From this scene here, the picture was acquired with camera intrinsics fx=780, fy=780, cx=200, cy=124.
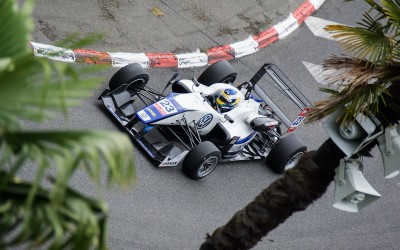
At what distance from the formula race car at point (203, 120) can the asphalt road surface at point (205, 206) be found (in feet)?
0.69

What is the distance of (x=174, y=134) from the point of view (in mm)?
9883

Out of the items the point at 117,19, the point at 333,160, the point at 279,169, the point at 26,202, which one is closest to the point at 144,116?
the point at 279,169

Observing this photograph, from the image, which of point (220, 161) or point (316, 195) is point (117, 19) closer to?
point (220, 161)

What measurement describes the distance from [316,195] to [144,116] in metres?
3.48

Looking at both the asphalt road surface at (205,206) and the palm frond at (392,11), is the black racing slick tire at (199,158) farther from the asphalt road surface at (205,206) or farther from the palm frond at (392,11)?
the palm frond at (392,11)

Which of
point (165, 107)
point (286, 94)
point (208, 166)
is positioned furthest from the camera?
point (286, 94)

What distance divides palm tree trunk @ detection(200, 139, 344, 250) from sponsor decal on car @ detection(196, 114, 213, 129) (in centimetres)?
301

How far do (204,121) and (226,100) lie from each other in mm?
512

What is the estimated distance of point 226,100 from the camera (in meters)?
10.2

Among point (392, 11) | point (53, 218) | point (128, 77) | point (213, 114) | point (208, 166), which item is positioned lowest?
point (208, 166)

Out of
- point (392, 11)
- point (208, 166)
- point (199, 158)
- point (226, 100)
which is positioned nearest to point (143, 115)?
point (199, 158)

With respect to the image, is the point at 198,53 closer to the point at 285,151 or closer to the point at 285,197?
the point at 285,151

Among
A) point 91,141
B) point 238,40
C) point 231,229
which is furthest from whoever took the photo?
point 238,40

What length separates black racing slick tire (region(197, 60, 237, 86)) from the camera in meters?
10.8
